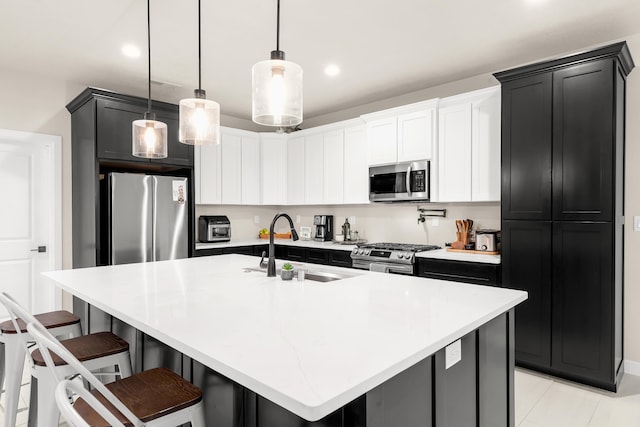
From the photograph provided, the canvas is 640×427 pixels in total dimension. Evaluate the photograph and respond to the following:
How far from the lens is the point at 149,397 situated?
4.28ft

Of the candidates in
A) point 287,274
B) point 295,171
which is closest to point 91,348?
point 287,274

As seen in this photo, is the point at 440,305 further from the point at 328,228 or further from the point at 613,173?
the point at 328,228

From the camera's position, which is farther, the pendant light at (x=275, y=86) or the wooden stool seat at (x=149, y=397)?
the pendant light at (x=275, y=86)

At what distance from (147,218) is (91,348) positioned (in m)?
2.41

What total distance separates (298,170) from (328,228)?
0.88 m

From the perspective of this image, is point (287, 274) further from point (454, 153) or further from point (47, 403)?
point (454, 153)

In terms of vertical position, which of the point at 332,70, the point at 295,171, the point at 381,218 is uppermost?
the point at 332,70

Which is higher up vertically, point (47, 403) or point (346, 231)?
point (346, 231)

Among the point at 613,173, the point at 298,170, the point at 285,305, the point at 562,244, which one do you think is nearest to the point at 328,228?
the point at 298,170

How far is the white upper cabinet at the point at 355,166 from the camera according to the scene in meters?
4.56

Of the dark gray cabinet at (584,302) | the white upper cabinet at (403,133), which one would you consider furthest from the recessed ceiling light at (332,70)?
the dark gray cabinet at (584,302)

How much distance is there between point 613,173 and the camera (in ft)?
8.96

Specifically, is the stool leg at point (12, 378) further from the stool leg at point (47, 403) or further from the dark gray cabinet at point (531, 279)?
the dark gray cabinet at point (531, 279)

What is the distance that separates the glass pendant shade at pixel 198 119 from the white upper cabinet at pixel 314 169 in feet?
9.67
